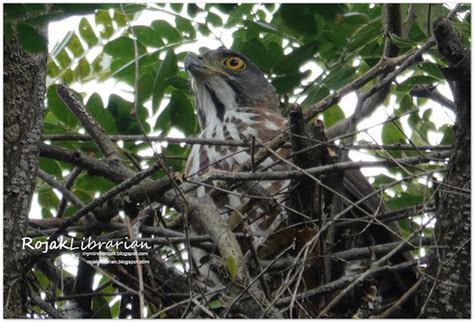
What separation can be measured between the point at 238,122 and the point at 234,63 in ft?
1.35

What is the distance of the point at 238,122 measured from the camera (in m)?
4.83

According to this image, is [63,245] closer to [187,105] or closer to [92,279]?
[92,279]

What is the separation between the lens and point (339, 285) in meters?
3.45

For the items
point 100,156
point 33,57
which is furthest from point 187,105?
point 33,57

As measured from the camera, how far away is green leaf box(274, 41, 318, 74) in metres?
4.03

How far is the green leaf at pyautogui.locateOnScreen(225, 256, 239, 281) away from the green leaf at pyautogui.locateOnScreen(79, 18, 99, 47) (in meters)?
2.13

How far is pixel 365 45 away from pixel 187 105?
37.5 inches

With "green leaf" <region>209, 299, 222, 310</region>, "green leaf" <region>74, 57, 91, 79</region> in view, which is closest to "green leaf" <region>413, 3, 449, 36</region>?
"green leaf" <region>209, 299, 222, 310</region>

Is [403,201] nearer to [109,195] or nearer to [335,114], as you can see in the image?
[335,114]

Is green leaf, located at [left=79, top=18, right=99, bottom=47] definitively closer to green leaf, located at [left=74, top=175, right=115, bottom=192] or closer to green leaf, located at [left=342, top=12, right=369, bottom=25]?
green leaf, located at [left=74, top=175, right=115, bottom=192]

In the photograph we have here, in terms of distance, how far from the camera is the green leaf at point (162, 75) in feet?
13.8

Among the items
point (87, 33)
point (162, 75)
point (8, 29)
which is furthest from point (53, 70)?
point (8, 29)

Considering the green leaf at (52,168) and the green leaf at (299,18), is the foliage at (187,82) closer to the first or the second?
the green leaf at (52,168)

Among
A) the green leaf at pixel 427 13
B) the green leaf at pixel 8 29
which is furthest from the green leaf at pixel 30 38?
the green leaf at pixel 427 13
